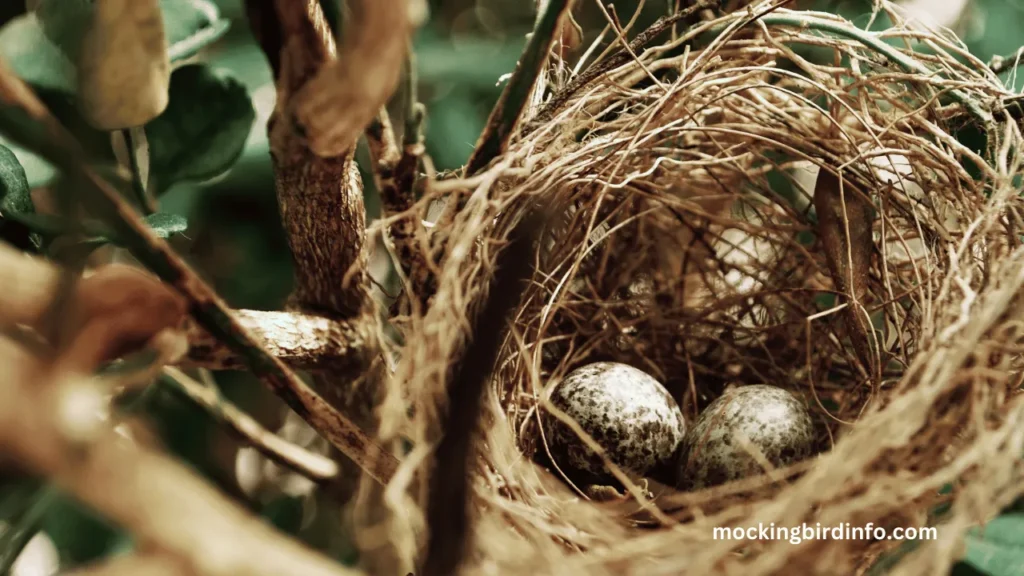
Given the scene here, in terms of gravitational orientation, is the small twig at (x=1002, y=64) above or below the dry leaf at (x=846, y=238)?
above

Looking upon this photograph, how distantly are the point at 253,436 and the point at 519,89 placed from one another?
18.5 inches

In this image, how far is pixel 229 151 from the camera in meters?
0.65

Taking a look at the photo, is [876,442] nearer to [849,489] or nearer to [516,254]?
[849,489]

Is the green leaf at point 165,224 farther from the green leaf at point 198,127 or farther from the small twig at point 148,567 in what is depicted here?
the small twig at point 148,567

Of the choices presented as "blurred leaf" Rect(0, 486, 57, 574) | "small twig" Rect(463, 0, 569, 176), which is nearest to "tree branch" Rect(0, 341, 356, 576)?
"small twig" Rect(463, 0, 569, 176)

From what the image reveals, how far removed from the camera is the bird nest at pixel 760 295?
1.28 feet

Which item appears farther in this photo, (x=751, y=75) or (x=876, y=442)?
(x=751, y=75)

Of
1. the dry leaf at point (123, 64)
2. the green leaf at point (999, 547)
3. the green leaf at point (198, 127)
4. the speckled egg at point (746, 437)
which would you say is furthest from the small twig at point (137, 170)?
the green leaf at point (999, 547)

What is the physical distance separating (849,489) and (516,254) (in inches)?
9.8

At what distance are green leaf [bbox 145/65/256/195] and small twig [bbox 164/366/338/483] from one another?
0.65ft

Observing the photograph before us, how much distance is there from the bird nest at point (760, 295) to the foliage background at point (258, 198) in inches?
6.7

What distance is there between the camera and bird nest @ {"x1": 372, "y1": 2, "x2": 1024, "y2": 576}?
390 mm

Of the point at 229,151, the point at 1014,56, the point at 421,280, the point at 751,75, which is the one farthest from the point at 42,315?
the point at 1014,56

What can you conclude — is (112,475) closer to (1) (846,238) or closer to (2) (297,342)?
(2) (297,342)
